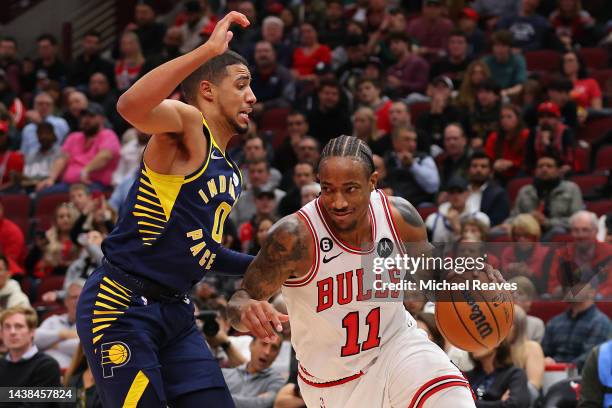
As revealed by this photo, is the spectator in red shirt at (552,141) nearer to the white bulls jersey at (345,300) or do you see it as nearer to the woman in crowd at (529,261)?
the woman in crowd at (529,261)

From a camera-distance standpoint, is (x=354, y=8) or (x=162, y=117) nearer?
(x=162, y=117)

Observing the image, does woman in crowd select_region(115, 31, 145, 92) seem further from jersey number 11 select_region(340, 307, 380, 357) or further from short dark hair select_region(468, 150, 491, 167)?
jersey number 11 select_region(340, 307, 380, 357)

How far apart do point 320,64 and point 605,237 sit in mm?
5510

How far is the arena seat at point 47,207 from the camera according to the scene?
12.5m

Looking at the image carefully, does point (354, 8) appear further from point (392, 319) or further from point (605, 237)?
point (392, 319)

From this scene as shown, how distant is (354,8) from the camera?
15.7m

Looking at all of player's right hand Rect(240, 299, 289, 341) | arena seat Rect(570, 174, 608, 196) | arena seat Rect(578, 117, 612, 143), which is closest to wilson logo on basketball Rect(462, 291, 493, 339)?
player's right hand Rect(240, 299, 289, 341)

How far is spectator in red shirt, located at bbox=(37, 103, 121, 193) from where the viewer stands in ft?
41.8

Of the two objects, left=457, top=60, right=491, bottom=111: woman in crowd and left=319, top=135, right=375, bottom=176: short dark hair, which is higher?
left=457, top=60, right=491, bottom=111: woman in crowd

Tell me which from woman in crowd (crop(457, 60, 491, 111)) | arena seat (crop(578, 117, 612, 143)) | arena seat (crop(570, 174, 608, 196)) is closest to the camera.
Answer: arena seat (crop(570, 174, 608, 196))

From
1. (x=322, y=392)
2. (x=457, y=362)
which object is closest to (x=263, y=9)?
(x=457, y=362)

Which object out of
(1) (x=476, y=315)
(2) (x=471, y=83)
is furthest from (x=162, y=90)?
(2) (x=471, y=83)

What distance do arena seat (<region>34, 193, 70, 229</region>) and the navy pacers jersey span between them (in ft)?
24.5

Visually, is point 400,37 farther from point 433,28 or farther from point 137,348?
point 137,348
